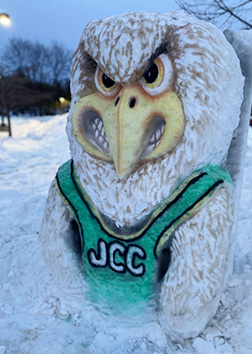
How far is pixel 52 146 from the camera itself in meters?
5.95

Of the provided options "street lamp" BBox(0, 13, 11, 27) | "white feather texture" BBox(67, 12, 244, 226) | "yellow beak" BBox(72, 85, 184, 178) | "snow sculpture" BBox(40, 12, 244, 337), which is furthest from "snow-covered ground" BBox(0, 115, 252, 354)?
"street lamp" BBox(0, 13, 11, 27)

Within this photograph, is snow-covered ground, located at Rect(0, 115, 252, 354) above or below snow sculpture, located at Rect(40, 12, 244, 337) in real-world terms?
below

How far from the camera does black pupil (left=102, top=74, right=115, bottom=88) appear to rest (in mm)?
1077

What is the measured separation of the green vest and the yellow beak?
169mm

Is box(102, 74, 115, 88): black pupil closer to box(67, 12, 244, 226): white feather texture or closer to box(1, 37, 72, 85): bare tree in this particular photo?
box(67, 12, 244, 226): white feather texture

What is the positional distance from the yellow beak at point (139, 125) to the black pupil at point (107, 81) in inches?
2.3

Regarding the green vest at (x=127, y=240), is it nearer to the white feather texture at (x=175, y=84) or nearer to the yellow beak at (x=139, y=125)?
the white feather texture at (x=175, y=84)

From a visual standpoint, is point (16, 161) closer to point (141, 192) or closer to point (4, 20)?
point (4, 20)

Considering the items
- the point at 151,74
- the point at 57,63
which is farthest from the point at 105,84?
the point at 57,63

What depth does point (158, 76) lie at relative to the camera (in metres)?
0.98

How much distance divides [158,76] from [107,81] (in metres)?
0.20

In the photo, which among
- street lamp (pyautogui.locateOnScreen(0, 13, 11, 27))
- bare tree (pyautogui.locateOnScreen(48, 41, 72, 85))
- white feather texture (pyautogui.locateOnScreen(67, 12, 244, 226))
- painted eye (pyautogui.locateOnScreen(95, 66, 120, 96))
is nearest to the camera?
white feather texture (pyautogui.locateOnScreen(67, 12, 244, 226))

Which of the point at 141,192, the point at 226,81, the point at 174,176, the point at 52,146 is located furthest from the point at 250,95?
the point at 52,146

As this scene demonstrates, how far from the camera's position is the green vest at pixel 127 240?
1.05 m
